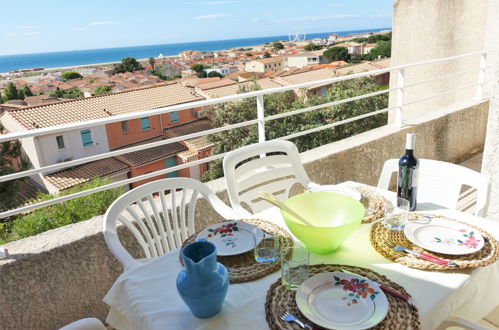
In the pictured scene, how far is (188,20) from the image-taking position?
80.9m

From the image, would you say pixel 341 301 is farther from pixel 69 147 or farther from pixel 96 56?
pixel 96 56

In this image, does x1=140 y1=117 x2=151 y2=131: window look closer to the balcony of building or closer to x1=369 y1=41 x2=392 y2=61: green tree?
x1=369 y1=41 x2=392 y2=61: green tree

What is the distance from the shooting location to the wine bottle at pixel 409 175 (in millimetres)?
1336

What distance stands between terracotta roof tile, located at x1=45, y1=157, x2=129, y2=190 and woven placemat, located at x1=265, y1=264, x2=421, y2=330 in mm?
24118

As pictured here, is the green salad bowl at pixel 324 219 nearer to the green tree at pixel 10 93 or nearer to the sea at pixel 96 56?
the green tree at pixel 10 93

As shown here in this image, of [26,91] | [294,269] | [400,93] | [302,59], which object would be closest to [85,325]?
[294,269]

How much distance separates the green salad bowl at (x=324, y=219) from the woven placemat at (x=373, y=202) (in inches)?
4.0

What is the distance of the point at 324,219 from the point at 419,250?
32 cm

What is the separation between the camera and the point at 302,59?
48.5 meters

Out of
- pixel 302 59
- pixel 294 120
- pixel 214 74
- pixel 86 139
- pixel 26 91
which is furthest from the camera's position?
pixel 302 59

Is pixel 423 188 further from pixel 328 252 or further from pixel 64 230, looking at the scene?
pixel 64 230

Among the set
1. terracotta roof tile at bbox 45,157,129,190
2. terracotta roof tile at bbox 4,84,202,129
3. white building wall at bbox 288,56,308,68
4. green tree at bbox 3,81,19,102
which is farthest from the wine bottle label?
→ white building wall at bbox 288,56,308,68

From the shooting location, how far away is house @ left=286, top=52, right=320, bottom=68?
46.9 m

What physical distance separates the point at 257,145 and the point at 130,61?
5550 cm
